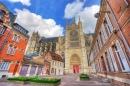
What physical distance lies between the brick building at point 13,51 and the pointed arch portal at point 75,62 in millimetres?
27602

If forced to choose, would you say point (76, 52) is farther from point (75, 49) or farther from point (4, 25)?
point (4, 25)

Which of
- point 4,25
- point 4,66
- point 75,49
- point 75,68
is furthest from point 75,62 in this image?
point 4,25

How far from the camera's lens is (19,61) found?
17.7 m

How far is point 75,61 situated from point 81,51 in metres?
6.09

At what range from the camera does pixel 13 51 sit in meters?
16.2

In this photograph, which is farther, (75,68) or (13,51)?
(75,68)

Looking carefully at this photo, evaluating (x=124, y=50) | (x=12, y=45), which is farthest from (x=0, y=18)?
(x=124, y=50)

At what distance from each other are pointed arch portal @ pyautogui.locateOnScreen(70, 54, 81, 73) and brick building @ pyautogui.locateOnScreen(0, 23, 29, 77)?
2760 cm

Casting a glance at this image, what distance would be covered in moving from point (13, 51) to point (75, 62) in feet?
101

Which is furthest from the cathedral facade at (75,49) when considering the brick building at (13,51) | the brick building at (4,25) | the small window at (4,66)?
the brick building at (4,25)

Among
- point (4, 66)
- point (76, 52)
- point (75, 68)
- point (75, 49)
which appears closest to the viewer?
point (4, 66)

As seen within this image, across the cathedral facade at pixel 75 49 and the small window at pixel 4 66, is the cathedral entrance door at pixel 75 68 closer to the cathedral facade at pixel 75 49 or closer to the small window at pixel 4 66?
the cathedral facade at pixel 75 49

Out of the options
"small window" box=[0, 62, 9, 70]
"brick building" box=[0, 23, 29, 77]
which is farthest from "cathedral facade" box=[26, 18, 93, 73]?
"small window" box=[0, 62, 9, 70]

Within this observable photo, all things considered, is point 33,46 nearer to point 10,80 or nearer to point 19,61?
point 19,61
